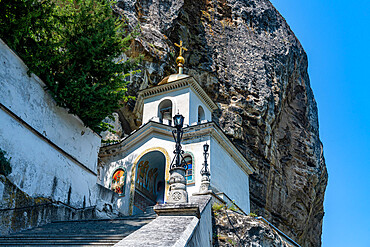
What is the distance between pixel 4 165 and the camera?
10703 millimetres

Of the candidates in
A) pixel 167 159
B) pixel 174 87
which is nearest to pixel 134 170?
pixel 167 159

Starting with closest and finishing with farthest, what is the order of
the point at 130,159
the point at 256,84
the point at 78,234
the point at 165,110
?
the point at 78,234 < the point at 130,159 < the point at 165,110 < the point at 256,84

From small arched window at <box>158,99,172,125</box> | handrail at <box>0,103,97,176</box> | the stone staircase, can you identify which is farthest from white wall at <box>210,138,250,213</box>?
the stone staircase

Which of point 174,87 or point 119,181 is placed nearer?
point 119,181

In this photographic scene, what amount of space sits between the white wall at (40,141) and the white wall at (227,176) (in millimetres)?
6380

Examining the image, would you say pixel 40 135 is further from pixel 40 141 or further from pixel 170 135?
pixel 170 135

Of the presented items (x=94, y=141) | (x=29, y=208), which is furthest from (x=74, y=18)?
(x=29, y=208)

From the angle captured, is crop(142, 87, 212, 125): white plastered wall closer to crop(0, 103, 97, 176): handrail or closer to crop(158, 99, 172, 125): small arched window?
crop(158, 99, 172, 125): small arched window

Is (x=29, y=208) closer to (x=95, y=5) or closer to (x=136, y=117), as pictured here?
(x=95, y=5)

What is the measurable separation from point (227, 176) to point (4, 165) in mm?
12557

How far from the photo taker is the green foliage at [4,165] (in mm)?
10598

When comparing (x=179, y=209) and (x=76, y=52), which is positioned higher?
(x=76, y=52)

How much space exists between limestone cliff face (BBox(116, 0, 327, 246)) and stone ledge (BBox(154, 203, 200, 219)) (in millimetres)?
19879

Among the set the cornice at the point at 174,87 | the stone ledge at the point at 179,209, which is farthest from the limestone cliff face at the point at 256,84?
the stone ledge at the point at 179,209
